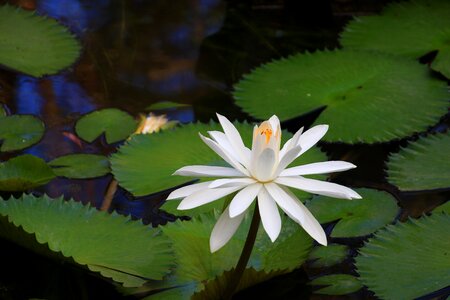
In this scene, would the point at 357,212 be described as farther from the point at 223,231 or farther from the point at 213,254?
the point at 223,231

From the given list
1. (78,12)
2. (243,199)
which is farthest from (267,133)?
(78,12)

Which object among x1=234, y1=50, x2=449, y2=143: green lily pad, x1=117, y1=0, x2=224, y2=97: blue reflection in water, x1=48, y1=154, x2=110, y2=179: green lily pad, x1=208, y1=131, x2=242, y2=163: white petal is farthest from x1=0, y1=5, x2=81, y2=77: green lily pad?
x1=208, y1=131, x2=242, y2=163: white petal

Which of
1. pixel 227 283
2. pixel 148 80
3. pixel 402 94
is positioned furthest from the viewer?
pixel 148 80

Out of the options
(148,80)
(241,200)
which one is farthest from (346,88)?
(241,200)

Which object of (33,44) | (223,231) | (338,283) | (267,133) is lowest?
(338,283)

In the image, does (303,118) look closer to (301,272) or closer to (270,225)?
(301,272)

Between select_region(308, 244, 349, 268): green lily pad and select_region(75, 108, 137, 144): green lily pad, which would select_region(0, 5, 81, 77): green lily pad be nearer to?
select_region(75, 108, 137, 144): green lily pad
